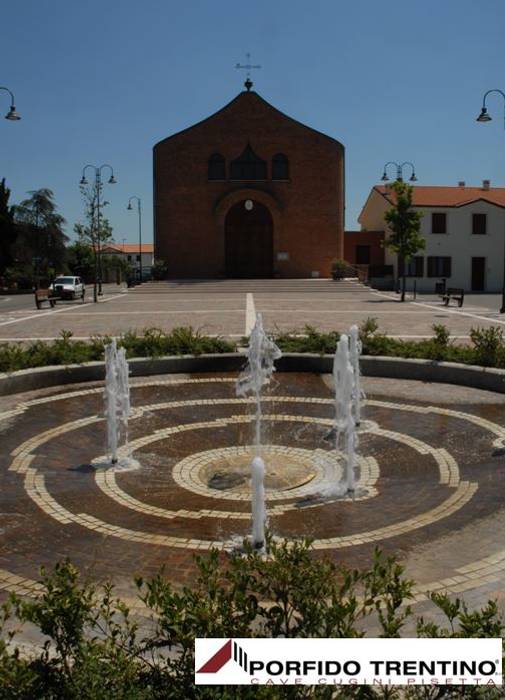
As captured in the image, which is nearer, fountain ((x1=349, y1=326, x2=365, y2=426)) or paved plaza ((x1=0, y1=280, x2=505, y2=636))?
paved plaza ((x1=0, y1=280, x2=505, y2=636))

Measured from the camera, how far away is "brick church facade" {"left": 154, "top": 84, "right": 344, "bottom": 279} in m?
49.0

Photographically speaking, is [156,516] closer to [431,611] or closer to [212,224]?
[431,611]

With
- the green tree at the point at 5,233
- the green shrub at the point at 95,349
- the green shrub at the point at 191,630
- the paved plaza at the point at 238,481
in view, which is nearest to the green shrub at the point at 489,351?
the paved plaza at the point at 238,481

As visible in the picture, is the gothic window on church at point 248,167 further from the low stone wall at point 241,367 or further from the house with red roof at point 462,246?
the low stone wall at point 241,367

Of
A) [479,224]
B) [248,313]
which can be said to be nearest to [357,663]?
[248,313]

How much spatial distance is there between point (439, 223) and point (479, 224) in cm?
275

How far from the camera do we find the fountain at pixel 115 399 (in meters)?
8.39

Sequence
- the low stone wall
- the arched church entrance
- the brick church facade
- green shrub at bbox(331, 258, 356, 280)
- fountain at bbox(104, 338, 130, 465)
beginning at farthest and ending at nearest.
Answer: the arched church entrance
the brick church facade
green shrub at bbox(331, 258, 356, 280)
the low stone wall
fountain at bbox(104, 338, 130, 465)

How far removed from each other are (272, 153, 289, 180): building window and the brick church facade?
0.24 ft

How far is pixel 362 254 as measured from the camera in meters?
52.7

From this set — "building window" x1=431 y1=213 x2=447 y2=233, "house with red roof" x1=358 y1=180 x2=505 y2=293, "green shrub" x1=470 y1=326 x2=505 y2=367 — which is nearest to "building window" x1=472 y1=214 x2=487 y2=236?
"house with red roof" x1=358 y1=180 x2=505 y2=293

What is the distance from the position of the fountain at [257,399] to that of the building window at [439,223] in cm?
3407

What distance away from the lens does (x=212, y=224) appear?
4916cm

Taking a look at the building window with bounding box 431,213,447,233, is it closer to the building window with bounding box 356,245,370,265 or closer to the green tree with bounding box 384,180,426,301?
Result: the building window with bounding box 356,245,370,265
